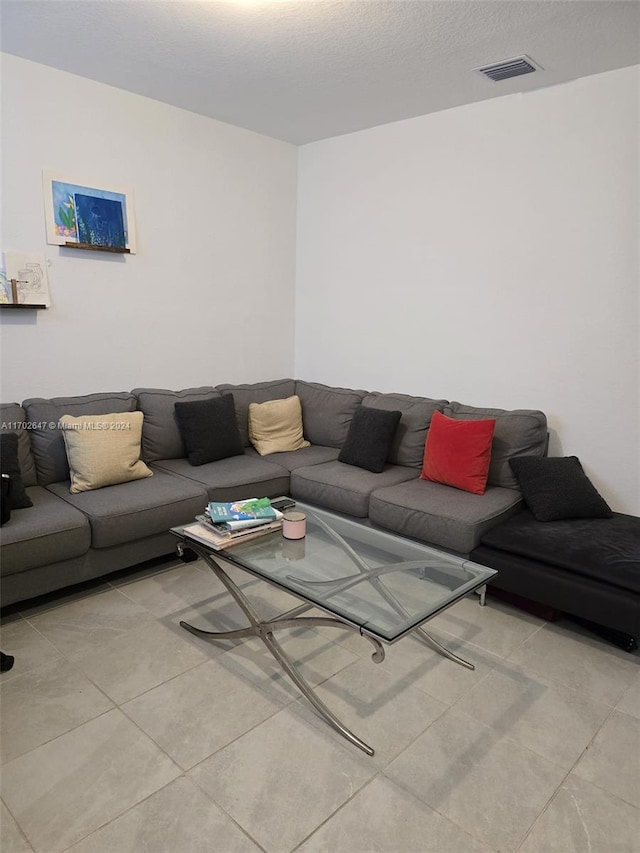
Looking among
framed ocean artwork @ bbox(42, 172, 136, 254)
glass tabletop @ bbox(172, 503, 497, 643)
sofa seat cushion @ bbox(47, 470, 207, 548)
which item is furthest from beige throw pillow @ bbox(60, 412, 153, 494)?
framed ocean artwork @ bbox(42, 172, 136, 254)

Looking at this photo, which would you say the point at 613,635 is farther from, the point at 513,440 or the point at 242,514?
the point at 242,514

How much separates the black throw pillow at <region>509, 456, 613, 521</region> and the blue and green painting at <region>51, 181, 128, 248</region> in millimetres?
2802

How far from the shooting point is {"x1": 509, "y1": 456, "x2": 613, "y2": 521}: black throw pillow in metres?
3.01

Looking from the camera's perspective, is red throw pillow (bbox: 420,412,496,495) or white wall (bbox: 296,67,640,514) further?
red throw pillow (bbox: 420,412,496,495)

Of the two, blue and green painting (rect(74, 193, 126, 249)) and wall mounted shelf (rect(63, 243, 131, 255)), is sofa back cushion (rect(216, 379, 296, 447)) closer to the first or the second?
wall mounted shelf (rect(63, 243, 131, 255))

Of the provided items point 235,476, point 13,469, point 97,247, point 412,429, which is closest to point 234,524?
point 235,476

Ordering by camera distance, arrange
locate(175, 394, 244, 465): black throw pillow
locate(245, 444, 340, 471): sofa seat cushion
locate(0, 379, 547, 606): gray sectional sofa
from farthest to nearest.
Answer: locate(245, 444, 340, 471): sofa seat cushion < locate(175, 394, 244, 465): black throw pillow < locate(0, 379, 547, 606): gray sectional sofa

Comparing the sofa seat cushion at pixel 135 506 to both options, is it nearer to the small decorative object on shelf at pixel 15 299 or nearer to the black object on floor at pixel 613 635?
the small decorative object on shelf at pixel 15 299

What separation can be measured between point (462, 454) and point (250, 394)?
165 cm

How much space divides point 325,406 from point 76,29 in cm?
260

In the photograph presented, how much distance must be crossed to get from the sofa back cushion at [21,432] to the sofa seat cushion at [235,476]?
2.27ft

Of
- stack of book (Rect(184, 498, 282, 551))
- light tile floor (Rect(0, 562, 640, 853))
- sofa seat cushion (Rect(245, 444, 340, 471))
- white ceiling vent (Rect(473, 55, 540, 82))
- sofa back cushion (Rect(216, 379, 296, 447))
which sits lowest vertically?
light tile floor (Rect(0, 562, 640, 853))

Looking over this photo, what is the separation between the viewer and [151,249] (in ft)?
12.5

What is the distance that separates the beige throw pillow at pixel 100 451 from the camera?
3.08m
